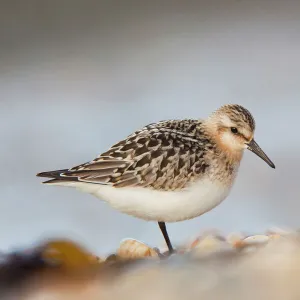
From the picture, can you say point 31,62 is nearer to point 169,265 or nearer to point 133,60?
point 133,60

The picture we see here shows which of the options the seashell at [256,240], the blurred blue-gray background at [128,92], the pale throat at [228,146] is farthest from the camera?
the blurred blue-gray background at [128,92]

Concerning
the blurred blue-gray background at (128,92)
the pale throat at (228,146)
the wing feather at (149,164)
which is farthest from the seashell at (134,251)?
the blurred blue-gray background at (128,92)

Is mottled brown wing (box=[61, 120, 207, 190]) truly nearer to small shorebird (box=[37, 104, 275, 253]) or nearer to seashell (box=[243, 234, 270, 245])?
small shorebird (box=[37, 104, 275, 253])

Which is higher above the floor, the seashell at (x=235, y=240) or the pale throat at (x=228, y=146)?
the pale throat at (x=228, y=146)

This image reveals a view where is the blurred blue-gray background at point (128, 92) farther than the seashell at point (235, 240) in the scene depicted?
Yes

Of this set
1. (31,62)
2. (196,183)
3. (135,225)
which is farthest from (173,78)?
(196,183)

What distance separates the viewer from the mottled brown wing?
3.98 meters

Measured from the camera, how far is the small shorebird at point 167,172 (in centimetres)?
392

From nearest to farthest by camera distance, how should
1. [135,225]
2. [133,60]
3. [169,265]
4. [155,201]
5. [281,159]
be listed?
[169,265] < [155,201] < [135,225] < [281,159] < [133,60]

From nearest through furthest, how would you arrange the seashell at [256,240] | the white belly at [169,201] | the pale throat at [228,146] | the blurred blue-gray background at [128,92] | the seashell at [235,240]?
1. the seashell at [256,240]
2. the seashell at [235,240]
3. the white belly at [169,201]
4. the pale throat at [228,146]
5. the blurred blue-gray background at [128,92]

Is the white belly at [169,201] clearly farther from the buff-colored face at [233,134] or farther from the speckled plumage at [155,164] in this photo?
the buff-colored face at [233,134]

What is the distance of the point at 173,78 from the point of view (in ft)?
33.6

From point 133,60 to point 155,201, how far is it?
765cm

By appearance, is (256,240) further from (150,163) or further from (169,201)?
(150,163)
